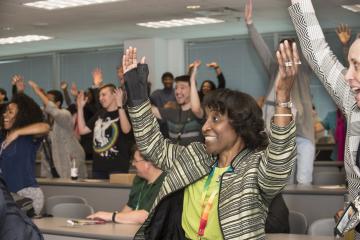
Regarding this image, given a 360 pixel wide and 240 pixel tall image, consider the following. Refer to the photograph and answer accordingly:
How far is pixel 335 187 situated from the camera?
5.79 metres

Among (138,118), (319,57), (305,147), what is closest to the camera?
(319,57)

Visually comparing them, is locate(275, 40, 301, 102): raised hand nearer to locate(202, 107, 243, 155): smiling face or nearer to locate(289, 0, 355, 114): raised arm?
locate(289, 0, 355, 114): raised arm

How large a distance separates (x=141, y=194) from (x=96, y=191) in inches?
96.5

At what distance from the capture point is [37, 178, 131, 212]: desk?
6.65m

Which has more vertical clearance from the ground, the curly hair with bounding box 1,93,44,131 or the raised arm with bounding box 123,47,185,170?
the raised arm with bounding box 123,47,185,170

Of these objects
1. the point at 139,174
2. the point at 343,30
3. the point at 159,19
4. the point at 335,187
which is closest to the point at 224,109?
the point at 139,174

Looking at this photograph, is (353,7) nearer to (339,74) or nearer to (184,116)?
(184,116)

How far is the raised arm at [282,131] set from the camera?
2021mm

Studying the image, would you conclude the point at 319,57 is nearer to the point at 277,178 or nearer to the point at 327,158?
the point at 277,178

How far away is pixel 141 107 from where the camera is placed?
7.97 ft

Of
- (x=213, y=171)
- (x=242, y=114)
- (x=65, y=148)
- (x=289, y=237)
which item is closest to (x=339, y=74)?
(x=242, y=114)

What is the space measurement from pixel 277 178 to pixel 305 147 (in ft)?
13.3

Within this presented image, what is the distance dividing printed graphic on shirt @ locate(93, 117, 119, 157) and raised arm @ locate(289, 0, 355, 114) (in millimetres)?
4378

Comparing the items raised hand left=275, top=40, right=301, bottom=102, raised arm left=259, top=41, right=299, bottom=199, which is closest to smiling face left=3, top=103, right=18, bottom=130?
raised arm left=259, top=41, right=299, bottom=199
